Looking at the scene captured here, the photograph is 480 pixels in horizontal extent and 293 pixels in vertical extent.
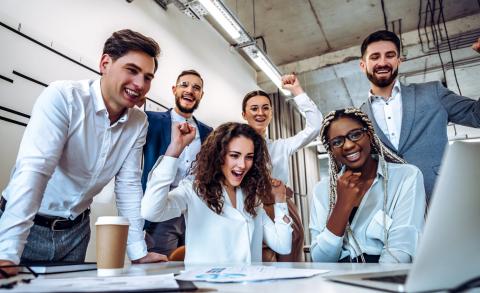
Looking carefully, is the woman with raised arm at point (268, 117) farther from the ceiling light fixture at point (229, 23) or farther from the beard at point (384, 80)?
the ceiling light fixture at point (229, 23)

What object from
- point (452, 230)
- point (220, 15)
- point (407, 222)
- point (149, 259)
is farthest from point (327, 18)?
point (452, 230)

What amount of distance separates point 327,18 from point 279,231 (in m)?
3.44

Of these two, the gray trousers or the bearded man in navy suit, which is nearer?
the gray trousers

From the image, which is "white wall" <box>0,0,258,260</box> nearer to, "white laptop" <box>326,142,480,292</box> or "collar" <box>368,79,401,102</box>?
"collar" <box>368,79,401,102</box>

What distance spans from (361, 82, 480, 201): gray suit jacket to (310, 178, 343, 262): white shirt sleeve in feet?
1.90

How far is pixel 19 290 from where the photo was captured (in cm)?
48

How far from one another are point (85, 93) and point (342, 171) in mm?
1117

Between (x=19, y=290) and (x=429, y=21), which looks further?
(x=429, y=21)

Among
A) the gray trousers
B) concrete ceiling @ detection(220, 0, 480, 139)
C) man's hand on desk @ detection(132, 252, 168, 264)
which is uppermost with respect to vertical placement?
concrete ceiling @ detection(220, 0, 480, 139)

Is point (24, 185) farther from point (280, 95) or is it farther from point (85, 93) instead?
point (280, 95)

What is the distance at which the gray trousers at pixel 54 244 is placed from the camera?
4.14 ft

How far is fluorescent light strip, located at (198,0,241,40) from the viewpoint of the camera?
116 inches

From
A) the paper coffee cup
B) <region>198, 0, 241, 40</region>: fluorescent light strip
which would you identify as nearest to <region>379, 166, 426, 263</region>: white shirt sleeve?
the paper coffee cup

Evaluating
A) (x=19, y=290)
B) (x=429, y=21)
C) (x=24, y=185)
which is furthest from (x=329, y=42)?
(x=19, y=290)
